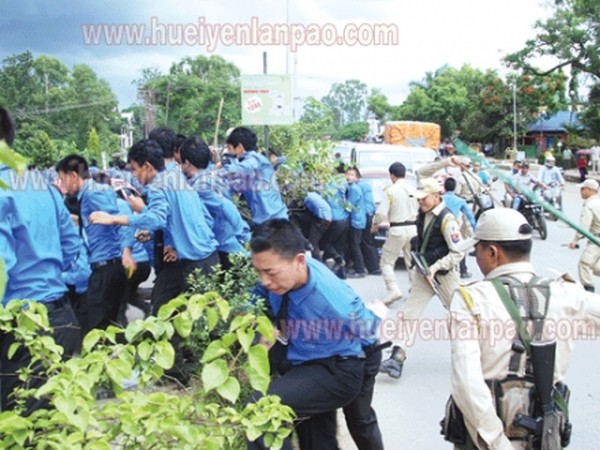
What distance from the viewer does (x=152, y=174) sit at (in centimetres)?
527

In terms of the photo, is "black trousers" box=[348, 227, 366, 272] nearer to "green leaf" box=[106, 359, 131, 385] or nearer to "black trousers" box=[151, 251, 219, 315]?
"black trousers" box=[151, 251, 219, 315]

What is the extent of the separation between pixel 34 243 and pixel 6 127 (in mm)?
557

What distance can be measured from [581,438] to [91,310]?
3635 mm

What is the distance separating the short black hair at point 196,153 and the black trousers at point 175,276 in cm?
74

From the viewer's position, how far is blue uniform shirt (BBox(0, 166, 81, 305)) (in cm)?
315

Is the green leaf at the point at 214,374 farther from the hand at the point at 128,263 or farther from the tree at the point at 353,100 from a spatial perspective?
the tree at the point at 353,100

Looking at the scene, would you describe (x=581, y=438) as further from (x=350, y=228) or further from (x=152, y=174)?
(x=350, y=228)

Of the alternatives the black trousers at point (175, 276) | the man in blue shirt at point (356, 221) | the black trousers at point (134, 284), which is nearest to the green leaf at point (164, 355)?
the black trousers at point (175, 276)

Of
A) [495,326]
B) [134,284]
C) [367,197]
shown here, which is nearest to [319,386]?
[495,326]

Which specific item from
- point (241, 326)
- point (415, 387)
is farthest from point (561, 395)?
point (415, 387)

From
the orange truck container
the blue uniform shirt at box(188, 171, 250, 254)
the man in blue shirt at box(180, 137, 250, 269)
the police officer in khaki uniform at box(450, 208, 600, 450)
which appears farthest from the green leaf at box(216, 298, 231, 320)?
the orange truck container

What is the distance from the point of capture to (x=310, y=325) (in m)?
3.22

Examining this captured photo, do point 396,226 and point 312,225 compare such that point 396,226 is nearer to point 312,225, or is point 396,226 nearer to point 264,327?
point 312,225

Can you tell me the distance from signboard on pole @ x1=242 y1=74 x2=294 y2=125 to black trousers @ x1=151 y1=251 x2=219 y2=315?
3.27m
